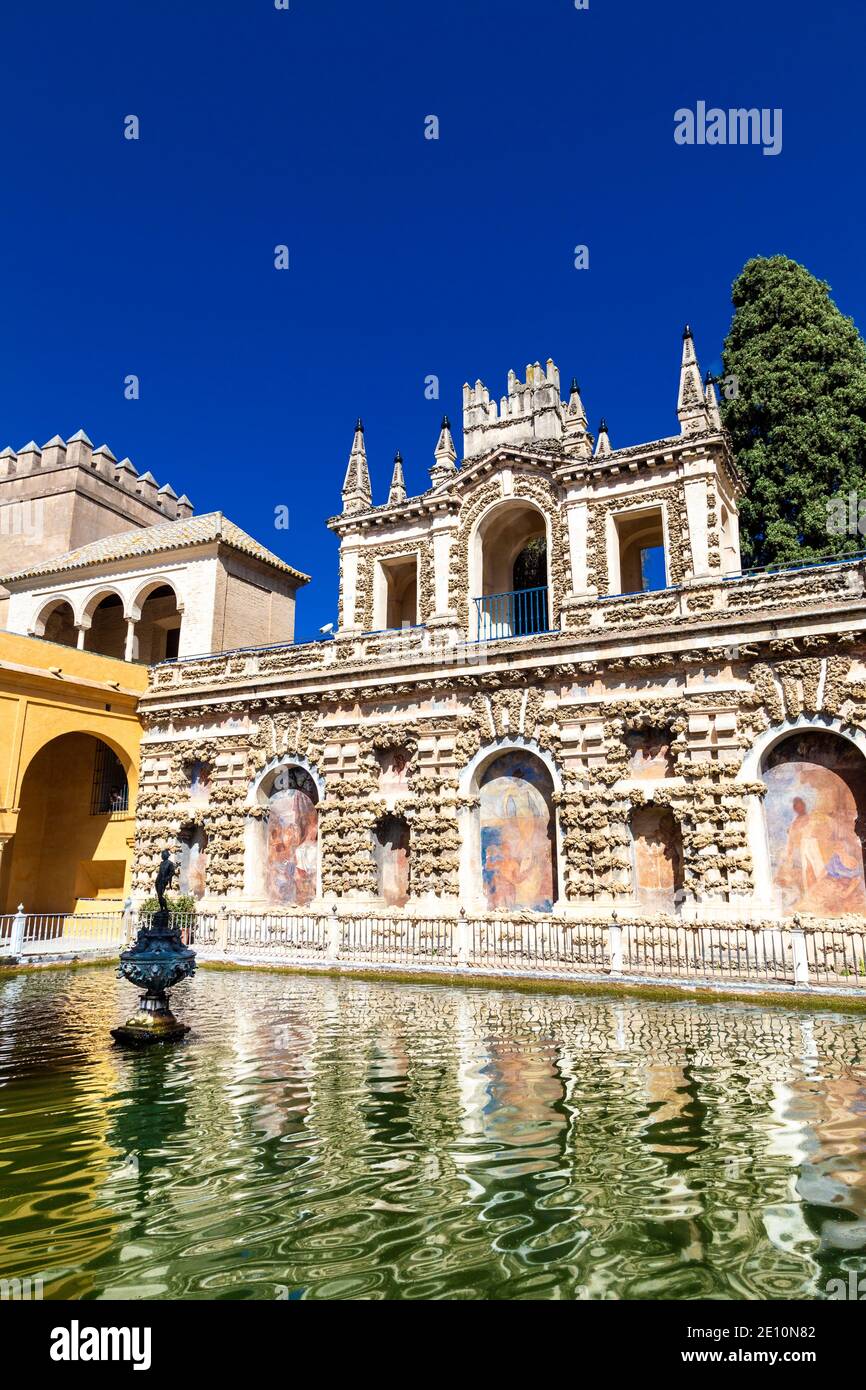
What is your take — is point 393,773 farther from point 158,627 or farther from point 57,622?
point 57,622

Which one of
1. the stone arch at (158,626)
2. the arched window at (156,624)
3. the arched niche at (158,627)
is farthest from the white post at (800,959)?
the arched window at (156,624)

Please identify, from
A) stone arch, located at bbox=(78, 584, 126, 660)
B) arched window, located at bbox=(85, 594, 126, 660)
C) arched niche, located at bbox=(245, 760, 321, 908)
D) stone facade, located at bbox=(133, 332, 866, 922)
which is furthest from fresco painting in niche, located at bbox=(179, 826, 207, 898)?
arched window, located at bbox=(85, 594, 126, 660)

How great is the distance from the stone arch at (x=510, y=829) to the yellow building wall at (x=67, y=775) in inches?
514

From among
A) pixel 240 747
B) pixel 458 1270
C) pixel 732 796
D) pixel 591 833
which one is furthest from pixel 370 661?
pixel 458 1270

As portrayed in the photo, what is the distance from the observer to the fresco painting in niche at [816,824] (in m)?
18.2

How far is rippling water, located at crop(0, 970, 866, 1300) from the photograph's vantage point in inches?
189

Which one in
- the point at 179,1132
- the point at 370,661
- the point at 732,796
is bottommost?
the point at 179,1132

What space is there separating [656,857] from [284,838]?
11901 millimetres

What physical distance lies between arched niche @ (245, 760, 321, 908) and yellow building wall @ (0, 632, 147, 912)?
5425mm

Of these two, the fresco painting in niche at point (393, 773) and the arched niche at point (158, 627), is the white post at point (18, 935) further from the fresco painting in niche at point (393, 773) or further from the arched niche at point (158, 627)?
the arched niche at point (158, 627)

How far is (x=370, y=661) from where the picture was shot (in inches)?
988

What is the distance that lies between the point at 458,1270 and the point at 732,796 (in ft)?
53.2
